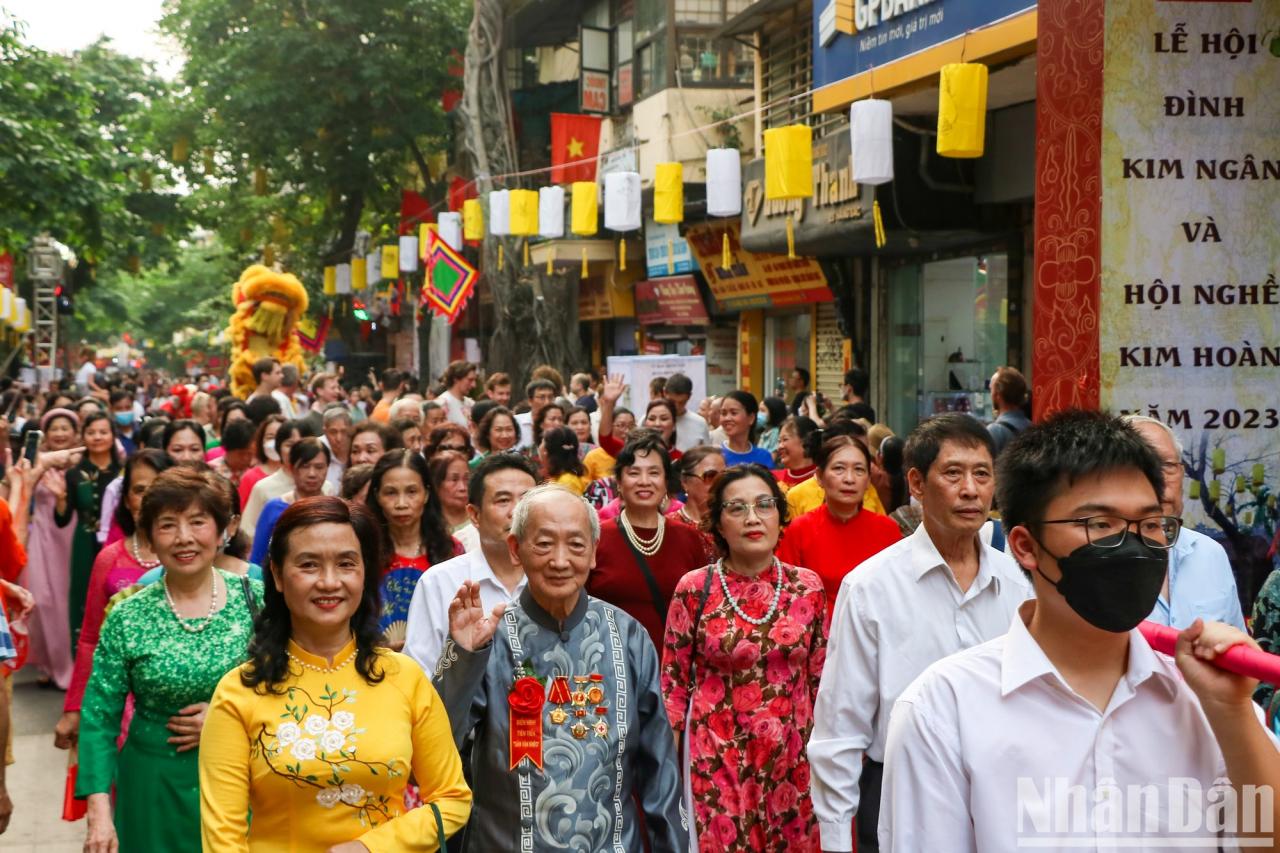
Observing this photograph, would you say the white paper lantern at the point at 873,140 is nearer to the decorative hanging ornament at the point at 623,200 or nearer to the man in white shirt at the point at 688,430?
the man in white shirt at the point at 688,430

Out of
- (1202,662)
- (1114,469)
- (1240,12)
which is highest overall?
(1240,12)

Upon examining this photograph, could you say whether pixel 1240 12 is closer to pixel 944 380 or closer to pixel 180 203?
pixel 944 380

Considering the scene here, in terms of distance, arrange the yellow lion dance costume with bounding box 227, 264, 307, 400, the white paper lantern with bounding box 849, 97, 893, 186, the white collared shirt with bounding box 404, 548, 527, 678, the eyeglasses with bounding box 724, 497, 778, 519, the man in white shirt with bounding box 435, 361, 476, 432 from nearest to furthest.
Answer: the white collared shirt with bounding box 404, 548, 527, 678, the eyeglasses with bounding box 724, 497, 778, 519, the white paper lantern with bounding box 849, 97, 893, 186, the man in white shirt with bounding box 435, 361, 476, 432, the yellow lion dance costume with bounding box 227, 264, 307, 400

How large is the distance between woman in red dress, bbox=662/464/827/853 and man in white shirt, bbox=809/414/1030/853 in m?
0.71

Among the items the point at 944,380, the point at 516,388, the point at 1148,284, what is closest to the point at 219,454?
the point at 1148,284

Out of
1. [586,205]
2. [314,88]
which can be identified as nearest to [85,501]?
[586,205]

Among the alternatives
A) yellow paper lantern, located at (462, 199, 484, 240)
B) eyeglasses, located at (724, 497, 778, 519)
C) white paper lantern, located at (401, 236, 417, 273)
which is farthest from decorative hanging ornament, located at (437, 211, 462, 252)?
eyeglasses, located at (724, 497, 778, 519)

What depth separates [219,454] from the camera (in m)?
10.2

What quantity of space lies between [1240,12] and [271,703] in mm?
4681

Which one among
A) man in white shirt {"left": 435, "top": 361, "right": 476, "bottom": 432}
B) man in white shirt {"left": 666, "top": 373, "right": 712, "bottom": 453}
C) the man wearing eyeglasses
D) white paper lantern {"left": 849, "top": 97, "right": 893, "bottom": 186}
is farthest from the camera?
man in white shirt {"left": 435, "top": 361, "right": 476, "bottom": 432}

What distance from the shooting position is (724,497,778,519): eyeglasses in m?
5.21

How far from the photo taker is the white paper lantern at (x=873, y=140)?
12117mm

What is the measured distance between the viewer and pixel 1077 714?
7.43 ft

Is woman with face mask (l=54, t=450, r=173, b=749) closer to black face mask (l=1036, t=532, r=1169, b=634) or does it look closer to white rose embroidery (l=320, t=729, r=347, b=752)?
white rose embroidery (l=320, t=729, r=347, b=752)
